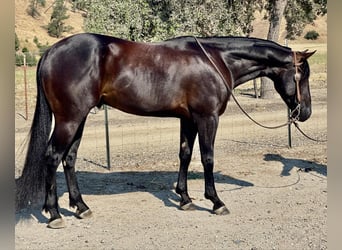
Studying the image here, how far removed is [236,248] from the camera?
3.98 meters

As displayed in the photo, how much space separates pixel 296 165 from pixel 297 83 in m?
2.40

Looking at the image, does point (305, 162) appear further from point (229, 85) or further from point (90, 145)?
point (90, 145)

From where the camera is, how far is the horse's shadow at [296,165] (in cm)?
679

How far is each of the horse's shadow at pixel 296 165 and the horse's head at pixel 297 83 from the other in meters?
1.77

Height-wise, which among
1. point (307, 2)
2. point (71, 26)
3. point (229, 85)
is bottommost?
point (229, 85)

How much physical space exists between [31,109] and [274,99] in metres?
8.76

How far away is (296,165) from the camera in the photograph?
7.12 m

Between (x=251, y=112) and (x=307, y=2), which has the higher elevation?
(x=307, y=2)

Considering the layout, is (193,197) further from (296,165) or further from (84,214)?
(296,165)

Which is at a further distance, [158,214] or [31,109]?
[31,109]

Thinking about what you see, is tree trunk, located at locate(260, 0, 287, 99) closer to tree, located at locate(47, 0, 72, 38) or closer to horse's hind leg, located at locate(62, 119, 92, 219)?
horse's hind leg, located at locate(62, 119, 92, 219)

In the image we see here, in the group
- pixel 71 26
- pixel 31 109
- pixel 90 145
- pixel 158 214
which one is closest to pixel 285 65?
pixel 158 214

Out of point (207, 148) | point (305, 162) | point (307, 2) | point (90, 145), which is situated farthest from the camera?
point (307, 2)

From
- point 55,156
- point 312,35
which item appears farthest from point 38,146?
point 312,35
